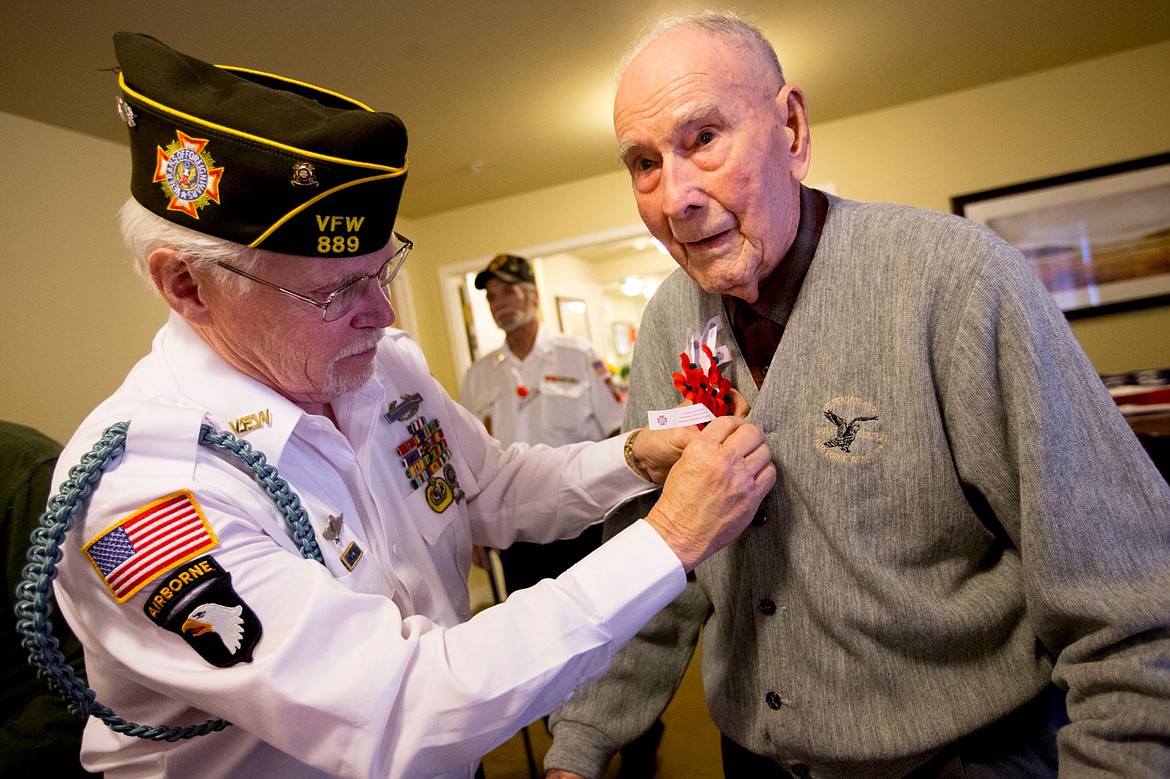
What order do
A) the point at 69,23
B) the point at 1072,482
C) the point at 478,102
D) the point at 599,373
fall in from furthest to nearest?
the point at 599,373
the point at 478,102
the point at 69,23
the point at 1072,482

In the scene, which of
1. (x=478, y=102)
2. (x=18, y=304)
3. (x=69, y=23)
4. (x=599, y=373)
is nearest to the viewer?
(x=69, y=23)

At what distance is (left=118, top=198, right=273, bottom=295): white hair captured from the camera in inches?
38.4

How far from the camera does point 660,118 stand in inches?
39.1

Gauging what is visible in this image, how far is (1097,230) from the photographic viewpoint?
4551 millimetres

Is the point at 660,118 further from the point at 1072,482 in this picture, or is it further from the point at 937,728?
the point at 937,728

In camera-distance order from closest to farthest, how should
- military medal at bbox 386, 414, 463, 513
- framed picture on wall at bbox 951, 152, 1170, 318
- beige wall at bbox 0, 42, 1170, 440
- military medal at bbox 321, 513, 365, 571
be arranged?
1. military medal at bbox 321, 513, 365, 571
2. military medal at bbox 386, 414, 463, 513
3. beige wall at bbox 0, 42, 1170, 440
4. framed picture on wall at bbox 951, 152, 1170, 318

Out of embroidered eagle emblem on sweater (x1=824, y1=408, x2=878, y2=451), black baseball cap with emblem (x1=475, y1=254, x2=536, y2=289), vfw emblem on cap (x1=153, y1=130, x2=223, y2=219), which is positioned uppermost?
black baseball cap with emblem (x1=475, y1=254, x2=536, y2=289)

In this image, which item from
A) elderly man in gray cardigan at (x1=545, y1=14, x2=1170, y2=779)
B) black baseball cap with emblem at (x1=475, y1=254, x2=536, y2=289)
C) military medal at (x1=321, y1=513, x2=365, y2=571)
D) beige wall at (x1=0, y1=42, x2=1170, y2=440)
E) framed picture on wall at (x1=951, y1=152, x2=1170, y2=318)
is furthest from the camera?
framed picture on wall at (x1=951, y1=152, x2=1170, y2=318)

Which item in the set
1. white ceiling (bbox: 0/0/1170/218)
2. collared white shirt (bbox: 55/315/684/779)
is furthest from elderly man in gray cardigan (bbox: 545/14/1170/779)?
white ceiling (bbox: 0/0/1170/218)

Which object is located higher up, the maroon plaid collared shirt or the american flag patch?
the maroon plaid collared shirt

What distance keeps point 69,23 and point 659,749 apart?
Result: 3594 mm

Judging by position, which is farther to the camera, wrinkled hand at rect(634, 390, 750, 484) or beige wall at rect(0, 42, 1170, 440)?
beige wall at rect(0, 42, 1170, 440)

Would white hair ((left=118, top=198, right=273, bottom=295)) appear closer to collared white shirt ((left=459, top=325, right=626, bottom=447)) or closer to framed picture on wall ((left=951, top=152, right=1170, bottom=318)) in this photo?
collared white shirt ((left=459, top=325, right=626, bottom=447))

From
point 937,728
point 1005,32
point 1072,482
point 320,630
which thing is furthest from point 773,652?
point 1005,32
